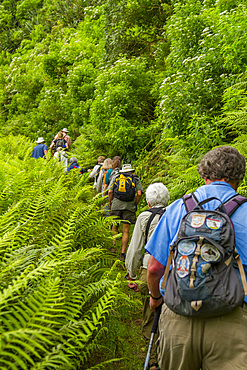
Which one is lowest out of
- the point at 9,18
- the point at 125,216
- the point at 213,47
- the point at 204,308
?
the point at 125,216

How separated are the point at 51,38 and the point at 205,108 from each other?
2090 centimetres

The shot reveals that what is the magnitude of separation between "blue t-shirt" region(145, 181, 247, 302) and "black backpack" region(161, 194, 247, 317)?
110 millimetres

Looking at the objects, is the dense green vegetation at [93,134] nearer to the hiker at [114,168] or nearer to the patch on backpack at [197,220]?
the hiker at [114,168]

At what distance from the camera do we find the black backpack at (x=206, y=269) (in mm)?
1780

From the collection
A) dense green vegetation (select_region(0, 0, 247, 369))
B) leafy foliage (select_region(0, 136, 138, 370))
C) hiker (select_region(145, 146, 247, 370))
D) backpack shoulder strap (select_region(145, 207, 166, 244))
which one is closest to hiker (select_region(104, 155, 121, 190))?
dense green vegetation (select_region(0, 0, 247, 369))

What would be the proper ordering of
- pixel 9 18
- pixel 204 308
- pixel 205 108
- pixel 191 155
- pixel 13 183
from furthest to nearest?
pixel 9 18
pixel 205 108
pixel 191 155
pixel 13 183
pixel 204 308

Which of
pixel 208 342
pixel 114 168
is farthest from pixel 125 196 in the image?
pixel 208 342

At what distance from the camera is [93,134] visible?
12.1m

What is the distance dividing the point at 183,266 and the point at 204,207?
1.43 feet

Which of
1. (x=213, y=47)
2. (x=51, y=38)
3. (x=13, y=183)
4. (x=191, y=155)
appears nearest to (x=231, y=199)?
(x=13, y=183)

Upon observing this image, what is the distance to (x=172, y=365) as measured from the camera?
78.0 inches

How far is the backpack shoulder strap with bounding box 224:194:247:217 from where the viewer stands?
2030 millimetres

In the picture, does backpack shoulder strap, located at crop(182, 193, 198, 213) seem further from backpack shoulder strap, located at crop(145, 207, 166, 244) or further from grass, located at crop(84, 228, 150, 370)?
backpack shoulder strap, located at crop(145, 207, 166, 244)

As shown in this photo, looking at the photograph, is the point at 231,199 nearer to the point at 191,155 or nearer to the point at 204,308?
the point at 204,308
